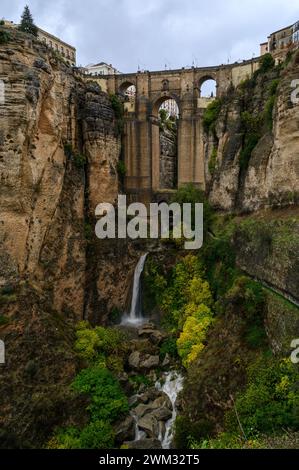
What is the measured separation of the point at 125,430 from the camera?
15305 millimetres

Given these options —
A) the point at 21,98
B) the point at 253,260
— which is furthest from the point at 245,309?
the point at 21,98

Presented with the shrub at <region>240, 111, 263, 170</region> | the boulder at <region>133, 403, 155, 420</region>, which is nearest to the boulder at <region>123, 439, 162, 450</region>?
the boulder at <region>133, 403, 155, 420</region>

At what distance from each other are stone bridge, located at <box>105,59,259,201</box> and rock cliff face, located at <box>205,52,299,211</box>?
5.40m

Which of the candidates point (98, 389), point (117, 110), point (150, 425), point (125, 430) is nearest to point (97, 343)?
point (98, 389)

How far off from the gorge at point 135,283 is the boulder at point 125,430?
0.15 ft

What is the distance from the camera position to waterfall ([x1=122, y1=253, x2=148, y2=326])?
2506 centimetres

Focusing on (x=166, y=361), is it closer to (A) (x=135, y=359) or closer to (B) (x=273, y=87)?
(A) (x=135, y=359)

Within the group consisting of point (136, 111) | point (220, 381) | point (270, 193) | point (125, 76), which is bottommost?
point (220, 381)

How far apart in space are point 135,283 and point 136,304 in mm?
1407

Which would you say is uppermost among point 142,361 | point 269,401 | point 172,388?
point 269,401

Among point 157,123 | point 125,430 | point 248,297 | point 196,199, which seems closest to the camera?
point 125,430

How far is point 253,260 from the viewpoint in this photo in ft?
59.3

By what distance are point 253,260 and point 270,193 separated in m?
3.38
